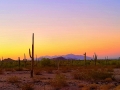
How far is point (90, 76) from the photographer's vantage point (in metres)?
32.9

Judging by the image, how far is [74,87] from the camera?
1014 inches

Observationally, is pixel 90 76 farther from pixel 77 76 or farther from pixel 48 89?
pixel 48 89

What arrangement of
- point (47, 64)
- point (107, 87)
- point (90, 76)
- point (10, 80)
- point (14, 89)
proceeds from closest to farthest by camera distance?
point (107, 87), point (14, 89), point (10, 80), point (90, 76), point (47, 64)

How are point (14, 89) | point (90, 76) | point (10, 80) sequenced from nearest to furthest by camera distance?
1. point (14, 89)
2. point (10, 80)
3. point (90, 76)

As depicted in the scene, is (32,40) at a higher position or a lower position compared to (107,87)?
higher

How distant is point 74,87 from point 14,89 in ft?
16.4

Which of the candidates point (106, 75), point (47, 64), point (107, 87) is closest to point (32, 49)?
point (106, 75)

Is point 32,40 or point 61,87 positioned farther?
point 32,40

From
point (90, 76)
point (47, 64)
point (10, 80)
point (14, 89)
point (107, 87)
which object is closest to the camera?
point (107, 87)

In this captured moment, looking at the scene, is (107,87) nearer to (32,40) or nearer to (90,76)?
(90,76)

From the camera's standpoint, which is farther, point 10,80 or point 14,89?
point 10,80

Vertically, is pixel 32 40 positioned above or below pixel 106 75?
above

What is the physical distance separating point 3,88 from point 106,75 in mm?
13181

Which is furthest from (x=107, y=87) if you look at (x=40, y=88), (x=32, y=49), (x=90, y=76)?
(x=32, y=49)
